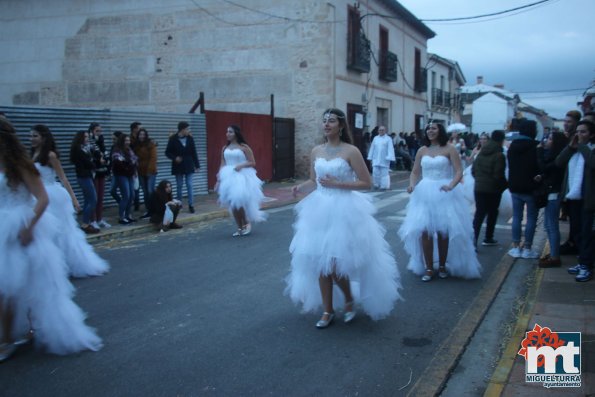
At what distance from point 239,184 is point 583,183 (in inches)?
213

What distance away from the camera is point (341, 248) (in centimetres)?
461

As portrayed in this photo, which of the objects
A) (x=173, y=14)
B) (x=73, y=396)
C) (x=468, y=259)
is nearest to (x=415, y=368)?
(x=73, y=396)

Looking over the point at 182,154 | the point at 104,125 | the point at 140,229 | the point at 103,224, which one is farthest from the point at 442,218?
the point at 104,125

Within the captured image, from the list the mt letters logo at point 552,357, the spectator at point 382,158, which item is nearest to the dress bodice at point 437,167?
the mt letters logo at point 552,357

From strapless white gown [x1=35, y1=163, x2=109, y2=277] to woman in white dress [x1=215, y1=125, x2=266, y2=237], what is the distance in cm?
298

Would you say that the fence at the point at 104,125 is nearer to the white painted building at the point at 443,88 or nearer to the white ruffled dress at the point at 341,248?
the white ruffled dress at the point at 341,248

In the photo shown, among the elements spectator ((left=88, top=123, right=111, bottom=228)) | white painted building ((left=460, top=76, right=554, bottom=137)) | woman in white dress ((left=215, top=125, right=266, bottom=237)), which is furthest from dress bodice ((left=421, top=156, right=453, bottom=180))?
white painted building ((left=460, top=76, right=554, bottom=137))

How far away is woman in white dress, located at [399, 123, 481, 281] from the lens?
6414 mm

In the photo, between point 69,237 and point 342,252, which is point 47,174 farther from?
point 342,252

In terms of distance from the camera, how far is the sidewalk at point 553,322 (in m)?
3.62

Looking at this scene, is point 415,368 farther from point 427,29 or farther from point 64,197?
point 427,29

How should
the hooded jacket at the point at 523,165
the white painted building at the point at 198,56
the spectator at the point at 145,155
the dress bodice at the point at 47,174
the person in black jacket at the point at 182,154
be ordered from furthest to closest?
the white painted building at the point at 198,56 < the person in black jacket at the point at 182,154 < the spectator at the point at 145,155 < the hooded jacket at the point at 523,165 < the dress bodice at the point at 47,174

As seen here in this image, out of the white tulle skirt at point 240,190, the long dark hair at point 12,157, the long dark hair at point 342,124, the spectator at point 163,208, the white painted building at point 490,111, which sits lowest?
the spectator at point 163,208

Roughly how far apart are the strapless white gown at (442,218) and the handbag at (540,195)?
130 centimetres
